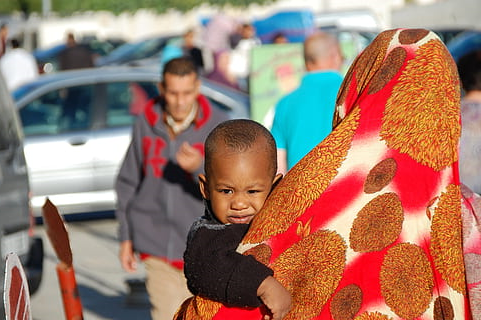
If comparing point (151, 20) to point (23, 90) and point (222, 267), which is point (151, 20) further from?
point (222, 267)

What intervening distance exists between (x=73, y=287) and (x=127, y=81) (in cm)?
877

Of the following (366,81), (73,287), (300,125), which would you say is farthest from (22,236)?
(366,81)

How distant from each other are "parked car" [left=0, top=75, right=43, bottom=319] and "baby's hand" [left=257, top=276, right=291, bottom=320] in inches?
162

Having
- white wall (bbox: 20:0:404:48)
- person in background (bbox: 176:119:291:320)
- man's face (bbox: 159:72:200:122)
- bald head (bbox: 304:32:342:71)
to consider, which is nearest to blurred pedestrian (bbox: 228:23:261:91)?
bald head (bbox: 304:32:342:71)

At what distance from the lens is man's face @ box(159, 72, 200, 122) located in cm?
565

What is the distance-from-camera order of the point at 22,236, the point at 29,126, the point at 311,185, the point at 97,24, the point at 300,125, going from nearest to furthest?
the point at 311,185, the point at 300,125, the point at 22,236, the point at 29,126, the point at 97,24

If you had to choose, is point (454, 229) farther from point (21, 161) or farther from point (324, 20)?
point (324, 20)

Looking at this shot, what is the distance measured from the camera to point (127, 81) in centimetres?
1227

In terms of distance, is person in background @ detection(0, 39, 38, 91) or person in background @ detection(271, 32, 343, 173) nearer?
person in background @ detection(271, 32, 343, 173)

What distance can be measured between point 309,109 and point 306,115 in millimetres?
56

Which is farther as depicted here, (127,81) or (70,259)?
(127,81)

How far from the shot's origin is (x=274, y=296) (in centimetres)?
277

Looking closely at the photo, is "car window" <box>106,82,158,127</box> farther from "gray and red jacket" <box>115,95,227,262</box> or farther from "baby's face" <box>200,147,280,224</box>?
"baby's face" <box>200,147,280,224</box>

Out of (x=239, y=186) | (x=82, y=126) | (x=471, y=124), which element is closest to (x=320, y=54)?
(x=471, y=124)
